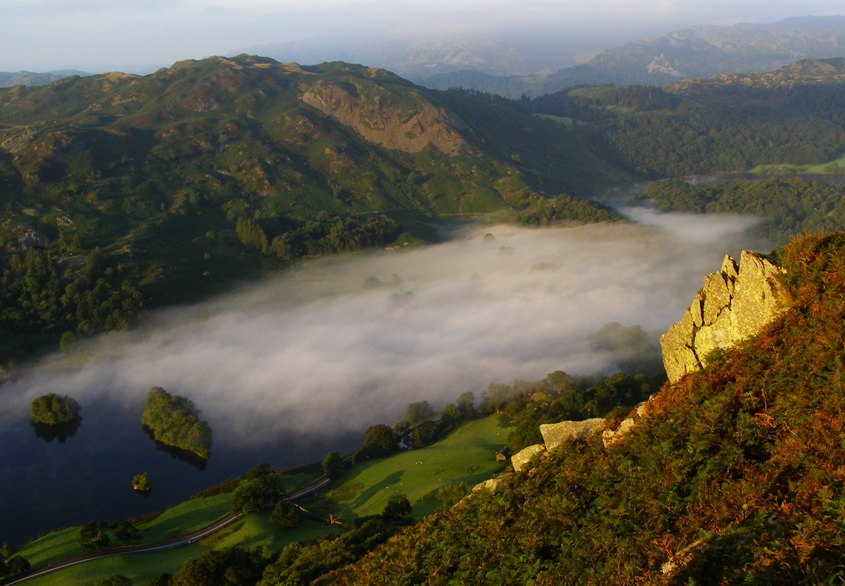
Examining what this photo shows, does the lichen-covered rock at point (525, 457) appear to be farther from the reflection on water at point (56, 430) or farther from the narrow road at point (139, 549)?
the reflection on water at point (56, 430)

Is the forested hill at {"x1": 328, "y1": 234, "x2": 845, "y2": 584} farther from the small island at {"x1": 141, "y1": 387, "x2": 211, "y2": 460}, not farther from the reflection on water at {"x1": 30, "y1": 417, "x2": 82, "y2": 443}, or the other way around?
the reflection on water at {"x1": 30, "y1": 417, "x2": 82, "y2": 443}

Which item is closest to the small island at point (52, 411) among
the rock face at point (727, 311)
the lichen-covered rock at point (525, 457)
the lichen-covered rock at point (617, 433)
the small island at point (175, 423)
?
the small island at point (175, 423)

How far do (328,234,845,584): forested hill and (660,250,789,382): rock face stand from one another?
3.07 feet

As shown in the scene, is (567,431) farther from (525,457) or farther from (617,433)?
(617,433)

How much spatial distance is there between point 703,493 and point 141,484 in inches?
3692

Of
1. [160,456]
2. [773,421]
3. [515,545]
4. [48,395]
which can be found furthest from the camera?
[48,395]

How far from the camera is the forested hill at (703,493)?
1812 cm

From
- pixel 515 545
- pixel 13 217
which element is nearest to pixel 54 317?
pixel 13 217

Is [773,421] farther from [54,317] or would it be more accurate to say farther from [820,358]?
[54,317]

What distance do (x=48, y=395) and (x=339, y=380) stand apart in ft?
183

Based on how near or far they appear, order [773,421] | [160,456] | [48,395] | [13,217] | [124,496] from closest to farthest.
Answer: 1. [773,421]
2. [124,496]
3. [160,456]
4. [48,395]
5. [13,217]

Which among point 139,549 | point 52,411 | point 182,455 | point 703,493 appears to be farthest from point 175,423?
point 703,493

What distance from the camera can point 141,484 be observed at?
311ft

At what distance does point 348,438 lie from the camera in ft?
354
